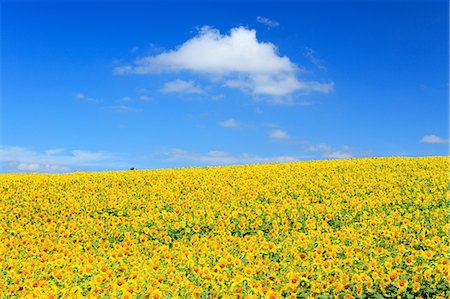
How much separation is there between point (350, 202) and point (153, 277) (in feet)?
32.1

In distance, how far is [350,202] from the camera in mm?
17359

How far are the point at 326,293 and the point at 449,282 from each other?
201cm

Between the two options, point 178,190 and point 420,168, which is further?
point 420,168

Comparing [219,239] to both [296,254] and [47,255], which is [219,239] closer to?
[296,254]

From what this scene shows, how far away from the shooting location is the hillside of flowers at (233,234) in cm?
862

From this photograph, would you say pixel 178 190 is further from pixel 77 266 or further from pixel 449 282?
pixel 449 282

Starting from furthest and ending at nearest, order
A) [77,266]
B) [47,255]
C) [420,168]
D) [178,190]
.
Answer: [420,168] < [178,190] < [47,255] < [77,266]

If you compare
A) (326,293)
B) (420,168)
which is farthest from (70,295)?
(420,168)

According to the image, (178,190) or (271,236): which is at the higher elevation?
(178,190)

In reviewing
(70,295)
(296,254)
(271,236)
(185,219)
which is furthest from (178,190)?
(70,295)

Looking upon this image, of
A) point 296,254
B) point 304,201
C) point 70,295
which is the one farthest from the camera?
point 304,201

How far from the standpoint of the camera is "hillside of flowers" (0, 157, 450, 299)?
339 inches

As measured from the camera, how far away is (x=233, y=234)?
1469cm

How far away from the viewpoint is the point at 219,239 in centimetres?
1365
